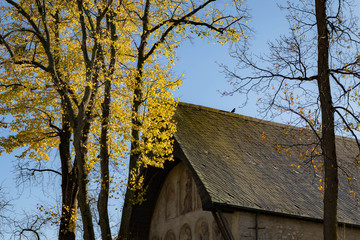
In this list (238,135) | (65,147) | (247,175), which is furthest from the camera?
(238,135)

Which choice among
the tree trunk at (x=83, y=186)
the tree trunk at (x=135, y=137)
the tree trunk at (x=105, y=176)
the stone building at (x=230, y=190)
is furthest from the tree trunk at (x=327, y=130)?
the tree trunk at (x=83, y=186)

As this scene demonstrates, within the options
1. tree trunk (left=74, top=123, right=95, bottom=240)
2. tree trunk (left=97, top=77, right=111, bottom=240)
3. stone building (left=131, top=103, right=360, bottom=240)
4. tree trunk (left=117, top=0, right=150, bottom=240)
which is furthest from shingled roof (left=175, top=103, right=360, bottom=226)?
tree trunk (left=74, top=123, right=95, bottom=240)

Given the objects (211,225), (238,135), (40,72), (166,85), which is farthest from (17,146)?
(238,135)

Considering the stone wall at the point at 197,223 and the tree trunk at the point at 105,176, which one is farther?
the stone wall at the point at 197,223

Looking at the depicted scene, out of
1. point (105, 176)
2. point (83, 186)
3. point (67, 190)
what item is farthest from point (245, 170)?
point (83, 186)

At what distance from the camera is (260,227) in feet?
49.9

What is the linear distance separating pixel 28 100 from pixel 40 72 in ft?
4.24

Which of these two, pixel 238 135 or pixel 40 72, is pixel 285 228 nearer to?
pixel 238 135

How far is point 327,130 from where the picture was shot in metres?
11.5

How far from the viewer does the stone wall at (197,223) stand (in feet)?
49.7

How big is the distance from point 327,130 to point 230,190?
15.8 ft

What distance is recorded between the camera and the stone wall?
597 inches

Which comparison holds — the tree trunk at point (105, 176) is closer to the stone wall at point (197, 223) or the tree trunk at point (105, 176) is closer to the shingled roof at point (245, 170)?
the shingled roof at point (245, 170)

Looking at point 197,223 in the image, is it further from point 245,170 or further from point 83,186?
point 83,186
